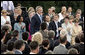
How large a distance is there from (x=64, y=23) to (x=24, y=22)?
5.00 ft

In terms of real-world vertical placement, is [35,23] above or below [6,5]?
below

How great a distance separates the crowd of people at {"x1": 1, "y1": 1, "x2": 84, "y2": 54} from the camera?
27.1 feet

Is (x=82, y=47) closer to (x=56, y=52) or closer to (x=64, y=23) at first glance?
(x=56, y=52)

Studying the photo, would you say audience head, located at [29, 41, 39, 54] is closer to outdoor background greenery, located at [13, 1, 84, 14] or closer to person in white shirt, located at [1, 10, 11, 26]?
person in white shirt, located at [1, 10, 11, 26]

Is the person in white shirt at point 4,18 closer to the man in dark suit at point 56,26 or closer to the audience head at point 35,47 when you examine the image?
the man in dark suit at point 56,26

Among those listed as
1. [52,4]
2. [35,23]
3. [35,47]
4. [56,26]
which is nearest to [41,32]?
[35,23]

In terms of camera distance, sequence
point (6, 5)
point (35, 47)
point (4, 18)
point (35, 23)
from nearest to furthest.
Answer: point (35, 47) → point (35, 23) → point (4, 18) → point (6, 5)

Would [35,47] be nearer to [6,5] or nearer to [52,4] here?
[6,5]

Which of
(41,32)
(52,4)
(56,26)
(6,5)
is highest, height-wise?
(6,5)

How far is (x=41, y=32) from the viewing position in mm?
10367

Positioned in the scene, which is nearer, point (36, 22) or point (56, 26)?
point (36, 22)

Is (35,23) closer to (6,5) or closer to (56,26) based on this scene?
(56,26)

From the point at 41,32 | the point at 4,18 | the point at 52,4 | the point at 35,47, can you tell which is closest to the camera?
the point at 35,47

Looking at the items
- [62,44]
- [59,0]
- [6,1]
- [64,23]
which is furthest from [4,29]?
[59,0]
